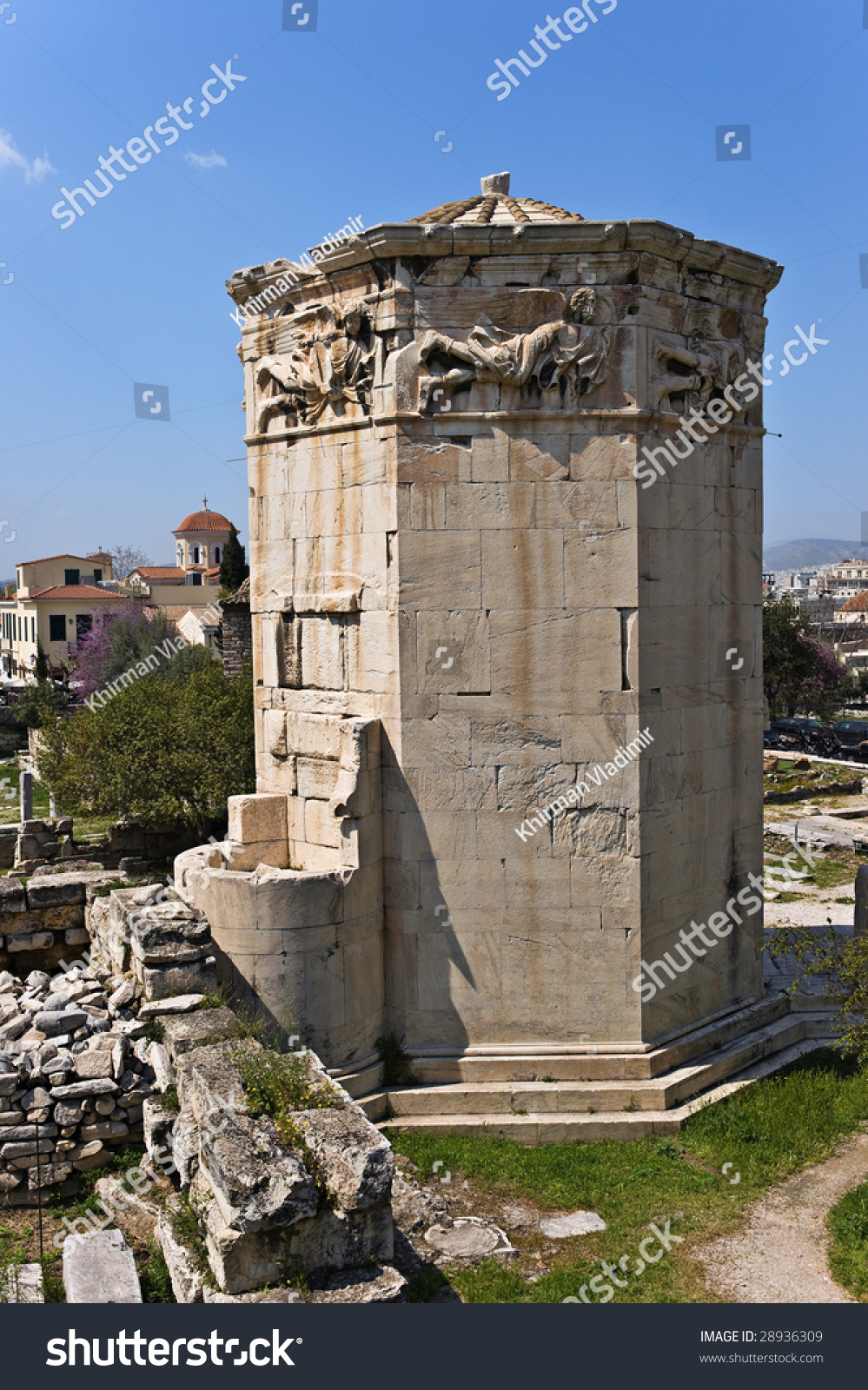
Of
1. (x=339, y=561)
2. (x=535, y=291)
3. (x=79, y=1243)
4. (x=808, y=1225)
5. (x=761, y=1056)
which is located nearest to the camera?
(x=79, y=1243)

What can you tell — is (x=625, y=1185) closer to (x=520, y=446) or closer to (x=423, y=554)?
(x=423, y=554)

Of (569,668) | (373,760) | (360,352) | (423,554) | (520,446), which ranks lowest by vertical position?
(373,760)

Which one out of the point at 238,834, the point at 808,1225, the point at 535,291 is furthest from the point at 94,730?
the point at 808,1225

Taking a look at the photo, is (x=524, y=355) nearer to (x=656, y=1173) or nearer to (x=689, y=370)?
(x=689, y=370)

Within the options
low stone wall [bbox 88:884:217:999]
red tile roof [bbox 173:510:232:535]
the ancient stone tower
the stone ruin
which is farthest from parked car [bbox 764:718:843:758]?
red tile roof [bbox 173:510:232:535]

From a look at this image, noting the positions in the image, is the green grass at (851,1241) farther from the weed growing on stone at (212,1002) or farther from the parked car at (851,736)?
the parked car at (851,736)

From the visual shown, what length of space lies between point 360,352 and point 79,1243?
23.1 feet

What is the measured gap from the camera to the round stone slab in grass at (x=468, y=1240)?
7.31 metres

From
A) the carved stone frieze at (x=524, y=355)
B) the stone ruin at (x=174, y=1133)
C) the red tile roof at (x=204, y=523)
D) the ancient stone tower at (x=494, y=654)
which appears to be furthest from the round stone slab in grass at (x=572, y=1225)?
the red tile roof at (x=204, y=523)

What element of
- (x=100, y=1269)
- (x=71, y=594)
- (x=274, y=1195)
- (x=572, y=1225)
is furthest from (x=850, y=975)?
(x=71, y=594)

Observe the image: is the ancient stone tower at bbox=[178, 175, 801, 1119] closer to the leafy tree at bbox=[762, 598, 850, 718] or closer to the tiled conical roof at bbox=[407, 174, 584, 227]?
the tiled conical roof at bbox=[407, 174, 584, 227]

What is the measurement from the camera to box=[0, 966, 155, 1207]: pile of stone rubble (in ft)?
24.0

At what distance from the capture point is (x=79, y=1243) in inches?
243

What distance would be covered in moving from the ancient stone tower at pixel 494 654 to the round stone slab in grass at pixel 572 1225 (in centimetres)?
131
